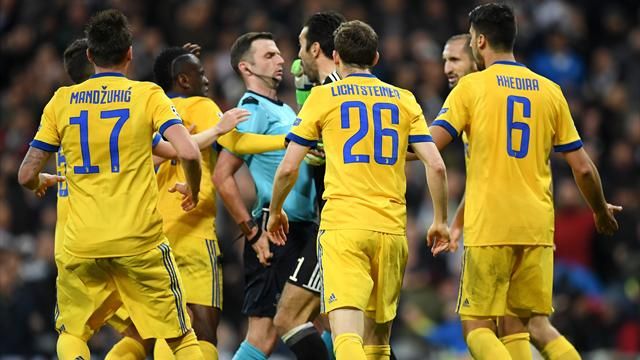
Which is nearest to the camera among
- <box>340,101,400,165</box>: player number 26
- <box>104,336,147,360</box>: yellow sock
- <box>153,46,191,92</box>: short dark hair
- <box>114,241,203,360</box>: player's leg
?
<box>340,101,400,165</box>: player number 26

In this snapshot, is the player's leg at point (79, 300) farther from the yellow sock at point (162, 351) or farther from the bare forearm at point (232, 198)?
the bare forearm at point (232, 198)

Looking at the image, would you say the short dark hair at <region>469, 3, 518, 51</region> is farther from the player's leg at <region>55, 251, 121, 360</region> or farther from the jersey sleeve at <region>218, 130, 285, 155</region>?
the player's leg at <region>55, 251, 121, 360</region>

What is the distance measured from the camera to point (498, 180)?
8047 millimetres

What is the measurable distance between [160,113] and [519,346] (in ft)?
9.46

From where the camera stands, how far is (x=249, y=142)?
8.79 meters

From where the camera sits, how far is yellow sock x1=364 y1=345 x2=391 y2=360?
7930 mm

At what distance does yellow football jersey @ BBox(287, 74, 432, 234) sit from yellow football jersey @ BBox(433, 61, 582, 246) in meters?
0.56

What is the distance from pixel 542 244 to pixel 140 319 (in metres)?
2.71

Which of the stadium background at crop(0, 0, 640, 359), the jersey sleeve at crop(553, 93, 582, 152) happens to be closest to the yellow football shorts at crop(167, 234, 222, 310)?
the jersey sleeve at crop(553, 93, 582, 152)

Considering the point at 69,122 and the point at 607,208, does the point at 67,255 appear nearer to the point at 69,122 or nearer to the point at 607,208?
the point at 69,122

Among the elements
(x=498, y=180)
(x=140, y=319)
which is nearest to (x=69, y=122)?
(x=140, y=319)

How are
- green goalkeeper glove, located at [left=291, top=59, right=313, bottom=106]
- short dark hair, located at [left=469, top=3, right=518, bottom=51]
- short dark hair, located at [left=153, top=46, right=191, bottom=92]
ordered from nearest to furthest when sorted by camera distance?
short dark hair, located at [left=469, top=3, right=518, bottom=51]
green goalkeeper glove, located at [left=291, top=59, right=313, bottom=106]
short dark hair, located at [left=153, top=46, right=191, bottom=92]

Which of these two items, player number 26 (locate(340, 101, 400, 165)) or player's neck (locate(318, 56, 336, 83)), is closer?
player number 26 (locate(340, 101, 400, 165))

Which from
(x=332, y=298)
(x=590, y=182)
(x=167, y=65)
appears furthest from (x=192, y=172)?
(x=590, y=182)
